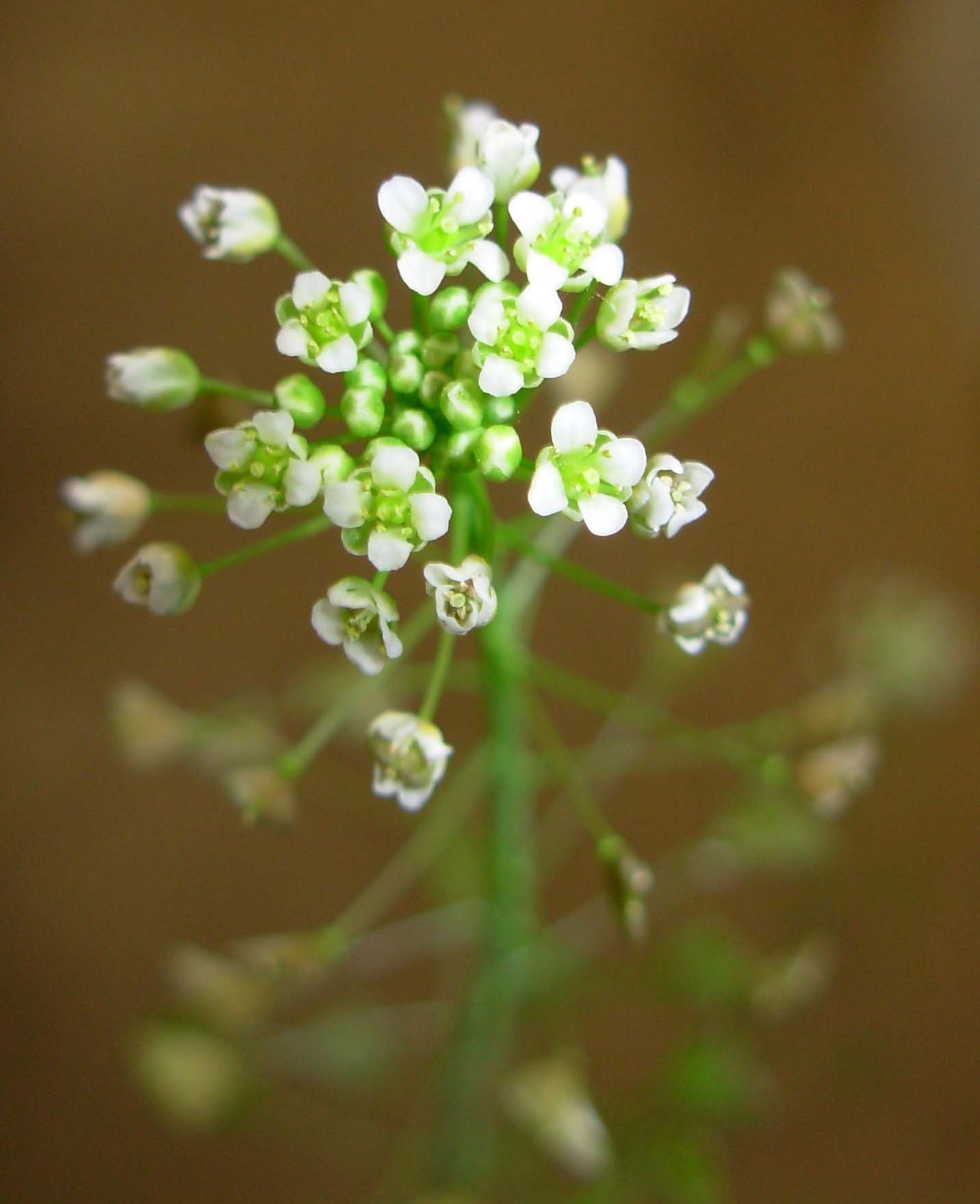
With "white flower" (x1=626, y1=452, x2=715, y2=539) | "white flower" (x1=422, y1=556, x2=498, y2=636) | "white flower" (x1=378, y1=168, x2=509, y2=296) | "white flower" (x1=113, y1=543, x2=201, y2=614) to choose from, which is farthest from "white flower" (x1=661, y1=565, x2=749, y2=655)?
A: "white flower" (x1=113, y1=543, x2=201, y2=614)

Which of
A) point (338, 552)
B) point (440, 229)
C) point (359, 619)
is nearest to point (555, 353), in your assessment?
point (440, 229)

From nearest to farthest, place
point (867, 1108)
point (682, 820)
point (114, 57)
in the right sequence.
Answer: point (867, 1108) → point (682, 820) → point (114, 57)

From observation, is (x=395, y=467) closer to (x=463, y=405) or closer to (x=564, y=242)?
(x=463, y=405)

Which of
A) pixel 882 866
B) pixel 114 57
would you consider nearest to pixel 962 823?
pixel 882 866

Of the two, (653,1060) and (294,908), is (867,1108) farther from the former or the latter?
(294,908)

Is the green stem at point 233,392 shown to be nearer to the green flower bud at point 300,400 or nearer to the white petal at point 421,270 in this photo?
the green flower bud at point 300,400
